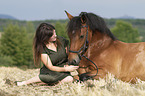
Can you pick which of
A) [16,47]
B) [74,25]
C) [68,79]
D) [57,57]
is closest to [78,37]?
[74,25]

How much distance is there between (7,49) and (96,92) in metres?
39.4

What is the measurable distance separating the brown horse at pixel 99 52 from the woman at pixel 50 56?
47 centimetres

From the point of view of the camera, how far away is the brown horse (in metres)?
3.99

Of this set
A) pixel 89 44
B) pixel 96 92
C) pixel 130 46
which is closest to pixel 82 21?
pixel 89 44

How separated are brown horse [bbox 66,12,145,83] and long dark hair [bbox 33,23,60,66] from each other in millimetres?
588

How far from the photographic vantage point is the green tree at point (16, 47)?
3853 centimetres

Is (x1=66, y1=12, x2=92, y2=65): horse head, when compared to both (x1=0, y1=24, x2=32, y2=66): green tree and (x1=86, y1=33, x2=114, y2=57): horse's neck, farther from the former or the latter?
(x1=0, y1=24, x2=32, y2=66): green tree

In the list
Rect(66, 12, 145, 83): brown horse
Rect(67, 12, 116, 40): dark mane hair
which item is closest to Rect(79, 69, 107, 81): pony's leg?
Rect(66, 12, 145, 83): brown horse

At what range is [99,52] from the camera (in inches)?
175

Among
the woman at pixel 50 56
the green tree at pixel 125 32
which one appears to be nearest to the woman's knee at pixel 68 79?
the woman at pixel 50 56

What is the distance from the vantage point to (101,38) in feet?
14.8

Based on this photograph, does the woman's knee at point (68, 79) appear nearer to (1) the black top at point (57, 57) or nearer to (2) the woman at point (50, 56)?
(2) the woman at point (50, 56)

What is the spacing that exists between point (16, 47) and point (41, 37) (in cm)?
3684

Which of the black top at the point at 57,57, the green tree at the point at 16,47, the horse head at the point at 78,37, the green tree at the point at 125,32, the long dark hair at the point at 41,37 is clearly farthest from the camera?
the green tree at the point at 125,32
